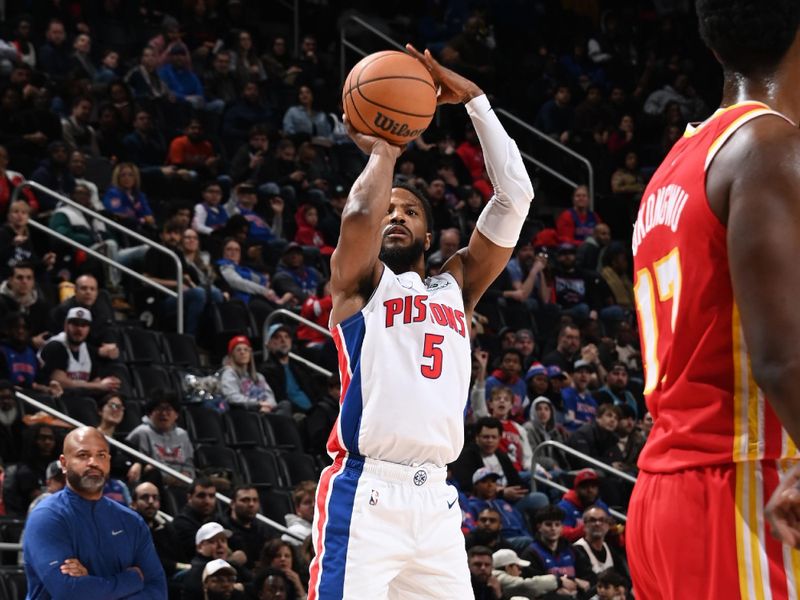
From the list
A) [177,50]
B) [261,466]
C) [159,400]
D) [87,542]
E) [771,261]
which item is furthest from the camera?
[177,50]

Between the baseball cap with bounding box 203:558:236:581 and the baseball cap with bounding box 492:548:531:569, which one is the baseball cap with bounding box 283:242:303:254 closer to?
the baseball cap with bounding box 492:548:531:569

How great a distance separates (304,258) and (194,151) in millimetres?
1914

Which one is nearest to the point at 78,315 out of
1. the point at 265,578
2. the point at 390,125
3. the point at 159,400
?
the point at 159,400

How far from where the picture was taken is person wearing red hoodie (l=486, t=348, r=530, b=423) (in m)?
13.7

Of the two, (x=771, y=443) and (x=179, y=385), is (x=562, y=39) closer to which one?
(x=179, y=385)

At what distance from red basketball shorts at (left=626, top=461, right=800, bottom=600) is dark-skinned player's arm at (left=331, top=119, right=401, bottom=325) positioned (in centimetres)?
220

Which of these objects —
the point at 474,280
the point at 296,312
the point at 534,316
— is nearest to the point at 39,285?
the point at 296,312

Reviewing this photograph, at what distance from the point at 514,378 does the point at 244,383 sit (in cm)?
291

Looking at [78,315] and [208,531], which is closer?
[208,531]

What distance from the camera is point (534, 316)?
15727mm

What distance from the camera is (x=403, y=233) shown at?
526 cm

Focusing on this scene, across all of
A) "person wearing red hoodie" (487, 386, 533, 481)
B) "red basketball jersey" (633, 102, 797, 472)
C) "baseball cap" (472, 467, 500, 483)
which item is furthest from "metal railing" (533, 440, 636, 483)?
"red basketball jersey" (633, 102, 797, 472)

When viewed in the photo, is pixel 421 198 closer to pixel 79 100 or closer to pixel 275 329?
pixel 275 329

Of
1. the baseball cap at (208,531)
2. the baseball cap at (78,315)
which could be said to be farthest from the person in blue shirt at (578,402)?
the baseball cap at (208,531)
